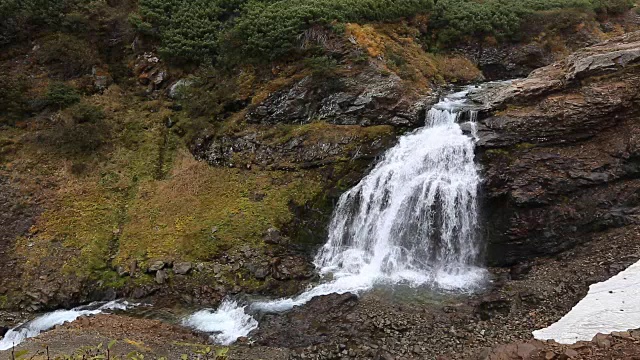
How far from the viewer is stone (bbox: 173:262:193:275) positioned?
664 inches

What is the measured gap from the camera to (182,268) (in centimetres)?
1695

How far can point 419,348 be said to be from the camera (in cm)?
1227

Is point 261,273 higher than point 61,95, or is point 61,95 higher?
point 61,95

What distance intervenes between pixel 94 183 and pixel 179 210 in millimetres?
4726

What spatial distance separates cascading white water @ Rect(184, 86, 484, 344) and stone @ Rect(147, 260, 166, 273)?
2798 mm

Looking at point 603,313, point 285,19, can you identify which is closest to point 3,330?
point 603,313

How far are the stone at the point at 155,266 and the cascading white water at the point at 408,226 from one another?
2.80m

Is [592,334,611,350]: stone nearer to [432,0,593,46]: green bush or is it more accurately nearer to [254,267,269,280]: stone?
[254,267,269,280]: stone

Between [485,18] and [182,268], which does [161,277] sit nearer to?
[182,268]

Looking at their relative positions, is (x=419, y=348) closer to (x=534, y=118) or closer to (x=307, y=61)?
(x=534, y=118)

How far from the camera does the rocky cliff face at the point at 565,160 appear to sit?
16125mm

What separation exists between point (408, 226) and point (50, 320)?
43.8 ft

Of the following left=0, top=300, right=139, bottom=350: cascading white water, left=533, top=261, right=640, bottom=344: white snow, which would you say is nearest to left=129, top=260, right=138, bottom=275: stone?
left=0, top=300, right=139, bottom=350: cascading white water

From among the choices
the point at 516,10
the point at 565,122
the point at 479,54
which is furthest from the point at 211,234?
the point at 516,10
